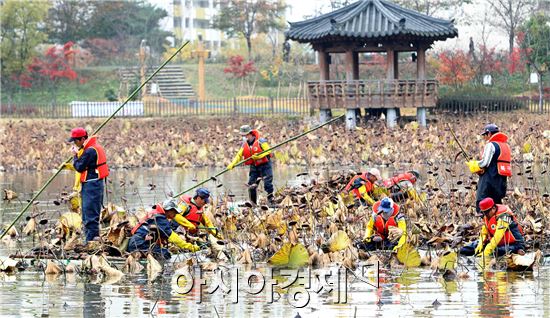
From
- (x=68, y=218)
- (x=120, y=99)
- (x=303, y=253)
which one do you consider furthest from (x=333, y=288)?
(x=120, y=99)

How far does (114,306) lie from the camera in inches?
460

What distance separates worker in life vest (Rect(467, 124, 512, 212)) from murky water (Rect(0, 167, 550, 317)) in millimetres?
2461

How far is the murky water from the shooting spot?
11.2 metres

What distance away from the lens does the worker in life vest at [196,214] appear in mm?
14570

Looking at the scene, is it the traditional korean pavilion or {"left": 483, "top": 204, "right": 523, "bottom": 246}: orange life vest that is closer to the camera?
{"left": 483, "top": 204, "right": 523, "bottom": 246}: orange life vest

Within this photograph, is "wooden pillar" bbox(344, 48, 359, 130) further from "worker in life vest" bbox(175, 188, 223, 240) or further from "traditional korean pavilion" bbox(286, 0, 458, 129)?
A: "worker in life vest" bbox(175, 188, 223, 240)

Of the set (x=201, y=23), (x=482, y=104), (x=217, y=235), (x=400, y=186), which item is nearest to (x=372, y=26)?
(x=482, y=104)

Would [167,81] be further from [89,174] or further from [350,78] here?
[89,174]

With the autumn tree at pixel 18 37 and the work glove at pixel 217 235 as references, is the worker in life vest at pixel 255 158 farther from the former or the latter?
the autumn tree at pixel 18 37

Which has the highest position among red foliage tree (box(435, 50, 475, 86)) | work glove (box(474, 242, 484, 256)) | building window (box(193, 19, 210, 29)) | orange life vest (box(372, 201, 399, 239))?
building window (box(193, 19, 210, 29))

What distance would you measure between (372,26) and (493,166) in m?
21.4

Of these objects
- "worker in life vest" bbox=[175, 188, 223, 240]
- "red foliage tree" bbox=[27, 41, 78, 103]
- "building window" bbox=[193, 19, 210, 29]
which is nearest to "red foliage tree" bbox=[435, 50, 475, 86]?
"red foliage tree" bbox=[27, 41, 78, 103]

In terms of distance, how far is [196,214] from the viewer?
49.0 ft

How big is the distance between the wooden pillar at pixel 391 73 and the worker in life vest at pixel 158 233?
20809 mm
